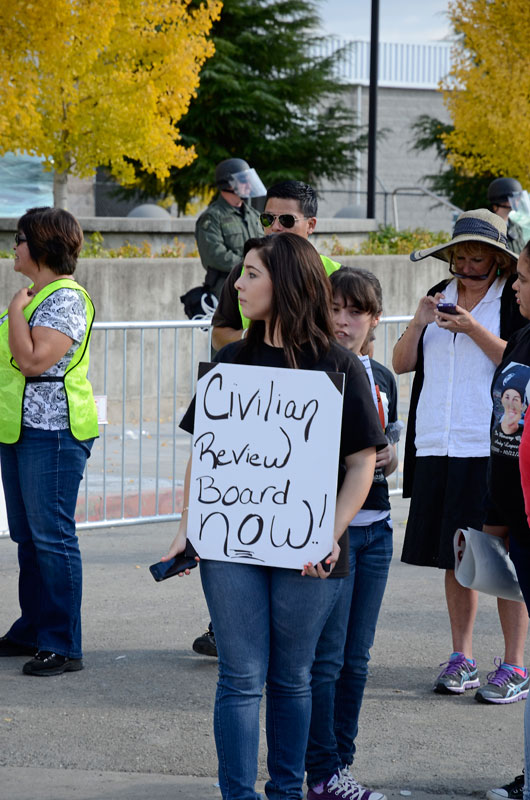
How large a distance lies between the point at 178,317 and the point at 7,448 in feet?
23.9

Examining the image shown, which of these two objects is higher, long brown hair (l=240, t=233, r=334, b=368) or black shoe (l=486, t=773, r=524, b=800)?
long brown hair (l=240, t=233, r=334, b=368)

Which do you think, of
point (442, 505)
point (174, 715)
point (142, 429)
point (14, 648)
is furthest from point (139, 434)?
point (174, 715)

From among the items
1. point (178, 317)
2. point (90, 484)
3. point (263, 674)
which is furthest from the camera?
point (178, 317)

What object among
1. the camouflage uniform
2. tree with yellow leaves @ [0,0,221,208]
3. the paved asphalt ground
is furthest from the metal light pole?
the paved asphalt ground

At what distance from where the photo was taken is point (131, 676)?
489cm

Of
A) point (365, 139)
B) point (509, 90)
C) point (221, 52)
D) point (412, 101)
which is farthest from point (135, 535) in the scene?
point (412, 101)

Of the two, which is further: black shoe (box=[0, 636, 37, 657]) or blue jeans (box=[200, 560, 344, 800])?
black shoe (box=[0, 636, 37, 657])

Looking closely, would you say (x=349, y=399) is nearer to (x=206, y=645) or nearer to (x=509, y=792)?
(x=509, y=792)

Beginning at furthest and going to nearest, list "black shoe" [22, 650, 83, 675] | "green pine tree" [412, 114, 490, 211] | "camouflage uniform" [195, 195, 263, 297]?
"green pine tree" [412, 114, 490, 211], "camouflage uniform" [195, 195, 263, 297], "black shoe" [22, 650, 83, 675]

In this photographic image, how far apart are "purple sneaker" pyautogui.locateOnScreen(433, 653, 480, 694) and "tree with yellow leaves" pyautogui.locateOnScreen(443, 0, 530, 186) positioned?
15.7 metres

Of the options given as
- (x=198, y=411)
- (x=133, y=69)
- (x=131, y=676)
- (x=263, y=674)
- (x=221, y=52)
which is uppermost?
(x=221, y=52)

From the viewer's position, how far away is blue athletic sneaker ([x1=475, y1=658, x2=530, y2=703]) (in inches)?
182

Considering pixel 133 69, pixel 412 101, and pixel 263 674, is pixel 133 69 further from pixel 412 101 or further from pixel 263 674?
pixel 412 101

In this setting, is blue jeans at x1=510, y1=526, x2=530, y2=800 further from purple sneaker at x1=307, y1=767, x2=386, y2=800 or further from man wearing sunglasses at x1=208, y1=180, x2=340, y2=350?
man wearing sunglasses at x1=208, y1=180, x2=340, y2=350
